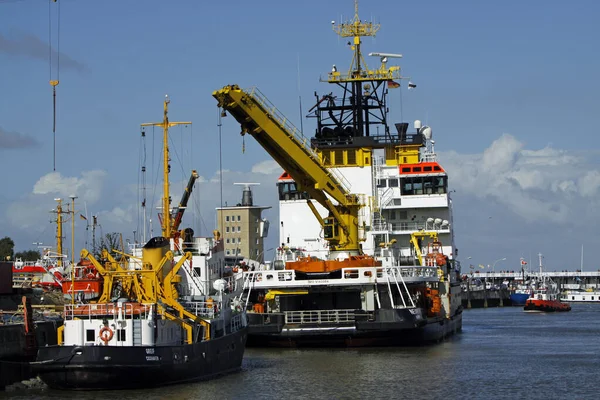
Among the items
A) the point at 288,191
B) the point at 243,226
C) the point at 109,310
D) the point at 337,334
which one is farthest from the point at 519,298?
the point at 109,310

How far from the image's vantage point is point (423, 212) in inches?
2454

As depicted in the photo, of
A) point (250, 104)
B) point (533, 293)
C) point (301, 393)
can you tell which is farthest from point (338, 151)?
point (533, 293)

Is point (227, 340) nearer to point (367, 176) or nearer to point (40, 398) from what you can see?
point (40, 398)

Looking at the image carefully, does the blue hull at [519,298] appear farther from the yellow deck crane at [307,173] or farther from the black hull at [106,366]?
the black hull at [106,366]

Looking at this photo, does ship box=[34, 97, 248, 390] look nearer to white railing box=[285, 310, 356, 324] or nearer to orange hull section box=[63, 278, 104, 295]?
orange hull section box=[63, 278, 104, 295]

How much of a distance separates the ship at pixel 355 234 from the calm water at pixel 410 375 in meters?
1.39

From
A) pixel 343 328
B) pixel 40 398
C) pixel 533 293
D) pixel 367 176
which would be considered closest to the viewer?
pixel 40 398

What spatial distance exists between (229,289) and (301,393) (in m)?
12.6

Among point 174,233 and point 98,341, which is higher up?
point 174,233

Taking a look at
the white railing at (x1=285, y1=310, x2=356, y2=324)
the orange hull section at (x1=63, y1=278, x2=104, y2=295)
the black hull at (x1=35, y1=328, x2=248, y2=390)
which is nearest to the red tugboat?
the white railing at (x1=285, y1=310, x2=356, y2=324)

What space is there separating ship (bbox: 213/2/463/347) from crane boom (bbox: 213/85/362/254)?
0.06 meters

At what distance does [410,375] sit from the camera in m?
39.7

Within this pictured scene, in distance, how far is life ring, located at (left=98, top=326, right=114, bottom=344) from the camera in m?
34.1

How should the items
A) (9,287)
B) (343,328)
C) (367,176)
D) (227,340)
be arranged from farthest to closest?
1. (367,176)
2. (343,328)
3. (9,287)
4. (227,340)
